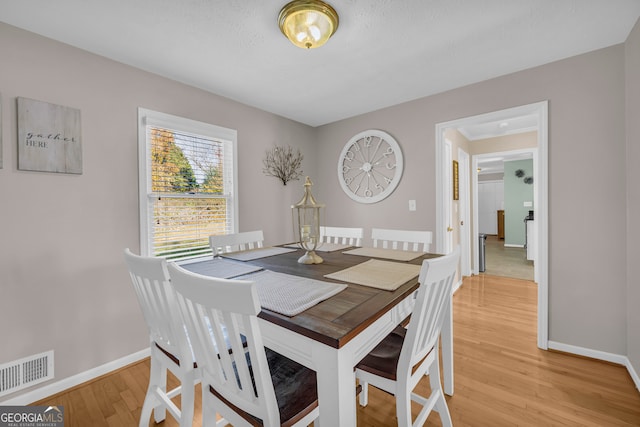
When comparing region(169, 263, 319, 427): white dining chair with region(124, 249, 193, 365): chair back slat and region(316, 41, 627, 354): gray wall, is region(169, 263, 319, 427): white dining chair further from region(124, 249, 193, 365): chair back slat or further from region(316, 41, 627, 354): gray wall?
region(316, 41, 627, 354): gray wall

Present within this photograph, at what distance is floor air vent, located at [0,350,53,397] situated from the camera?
158 cm

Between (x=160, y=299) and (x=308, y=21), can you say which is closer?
(x=160, y=299)

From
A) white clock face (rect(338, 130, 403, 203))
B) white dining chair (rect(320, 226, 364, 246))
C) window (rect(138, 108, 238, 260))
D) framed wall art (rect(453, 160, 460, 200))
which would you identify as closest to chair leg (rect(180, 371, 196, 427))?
window (rect(138, 108, 238, 260))

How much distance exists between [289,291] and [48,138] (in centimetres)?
188

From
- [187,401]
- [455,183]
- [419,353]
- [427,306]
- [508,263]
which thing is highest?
[455,183]

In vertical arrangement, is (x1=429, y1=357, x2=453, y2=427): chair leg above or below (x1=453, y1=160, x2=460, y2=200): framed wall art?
below

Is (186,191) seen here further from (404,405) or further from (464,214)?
(464,214)

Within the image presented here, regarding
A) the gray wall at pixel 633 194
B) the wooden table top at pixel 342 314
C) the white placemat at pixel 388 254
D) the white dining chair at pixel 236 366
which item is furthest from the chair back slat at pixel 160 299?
the gray wall at pixel 633 194

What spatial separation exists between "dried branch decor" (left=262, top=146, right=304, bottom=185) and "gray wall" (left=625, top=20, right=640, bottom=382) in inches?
114

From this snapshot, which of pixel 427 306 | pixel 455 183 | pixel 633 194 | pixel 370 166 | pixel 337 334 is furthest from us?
pixel 455 183

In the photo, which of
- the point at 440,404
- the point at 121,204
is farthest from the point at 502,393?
the point at 121,204

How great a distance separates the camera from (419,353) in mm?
1146

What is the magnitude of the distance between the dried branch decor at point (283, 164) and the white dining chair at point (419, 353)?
7.73ft

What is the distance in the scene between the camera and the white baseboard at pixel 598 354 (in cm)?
181
